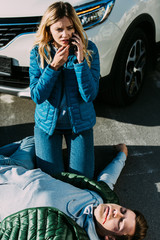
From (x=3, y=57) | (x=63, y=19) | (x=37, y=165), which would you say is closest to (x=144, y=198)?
(x=37, y=165)

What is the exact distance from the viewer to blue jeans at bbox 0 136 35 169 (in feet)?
9.86

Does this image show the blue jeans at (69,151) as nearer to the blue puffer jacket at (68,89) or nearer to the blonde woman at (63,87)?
the blonde woman at (63,87)

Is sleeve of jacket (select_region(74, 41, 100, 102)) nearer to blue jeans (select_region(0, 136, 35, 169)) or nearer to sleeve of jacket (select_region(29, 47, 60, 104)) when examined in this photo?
sleeve of jacket (select_region(29, 47, 60, 104))

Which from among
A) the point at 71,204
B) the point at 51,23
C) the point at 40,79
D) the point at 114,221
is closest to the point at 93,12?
the point at 51,23

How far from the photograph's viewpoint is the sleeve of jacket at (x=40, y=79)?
8.31ft

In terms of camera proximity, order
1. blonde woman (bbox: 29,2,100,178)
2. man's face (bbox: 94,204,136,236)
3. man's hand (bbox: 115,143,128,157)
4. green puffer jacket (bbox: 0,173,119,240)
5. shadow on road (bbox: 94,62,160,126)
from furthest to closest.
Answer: shadow on road (bbox: 94,62,160,126) → man's hand (bbox: 115,143,128,157) → blonde woman (bbox: 29,2,100,178) → man's face (bbox: 94,204,136,236) → green puffer jacket (bbox: 0,173,119,240)

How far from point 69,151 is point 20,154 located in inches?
18.8

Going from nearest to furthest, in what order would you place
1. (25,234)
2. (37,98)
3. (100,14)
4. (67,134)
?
(25,234) < (37,98) < (67,134) < (100,14)

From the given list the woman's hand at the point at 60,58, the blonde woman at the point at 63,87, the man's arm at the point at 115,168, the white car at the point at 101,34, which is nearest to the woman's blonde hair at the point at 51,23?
the blonde woman at the point at 63,87

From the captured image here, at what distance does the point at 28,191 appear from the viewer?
2.52 m

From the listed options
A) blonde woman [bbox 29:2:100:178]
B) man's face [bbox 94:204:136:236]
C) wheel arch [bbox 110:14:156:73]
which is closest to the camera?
man's face [bbox 94:204:136:236]

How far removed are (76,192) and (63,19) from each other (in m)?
1.35

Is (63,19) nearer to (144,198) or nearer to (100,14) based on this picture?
(100,14)

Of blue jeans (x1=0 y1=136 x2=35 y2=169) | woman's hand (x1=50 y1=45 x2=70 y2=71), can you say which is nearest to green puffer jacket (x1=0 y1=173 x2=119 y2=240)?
blue jeans (x1=0 y1=136 x2=35 y2=169)
